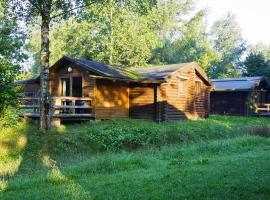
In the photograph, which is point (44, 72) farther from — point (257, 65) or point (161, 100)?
point (257, 65)

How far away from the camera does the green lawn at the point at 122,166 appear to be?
7.86 meters

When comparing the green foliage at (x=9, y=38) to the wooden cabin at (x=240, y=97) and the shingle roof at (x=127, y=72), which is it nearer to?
the shingle roof at (x=127, y=72)

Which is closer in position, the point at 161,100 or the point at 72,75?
the point at 72,75

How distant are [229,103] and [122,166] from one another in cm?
2827

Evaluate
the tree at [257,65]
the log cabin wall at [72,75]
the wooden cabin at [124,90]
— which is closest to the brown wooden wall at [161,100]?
the wooden cabin at [124,90]

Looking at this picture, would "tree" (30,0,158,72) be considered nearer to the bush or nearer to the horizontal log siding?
the horizontal log siding

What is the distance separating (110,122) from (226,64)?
Result: 51.1 metres

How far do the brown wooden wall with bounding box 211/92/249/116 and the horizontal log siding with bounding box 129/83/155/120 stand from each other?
14063 millimetres

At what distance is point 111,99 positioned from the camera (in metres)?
24.1

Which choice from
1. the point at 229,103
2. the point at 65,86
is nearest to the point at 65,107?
the point at 65,86

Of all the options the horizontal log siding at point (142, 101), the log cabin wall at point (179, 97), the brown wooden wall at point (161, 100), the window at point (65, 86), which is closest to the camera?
the brown wooden wall at point (161, 100)

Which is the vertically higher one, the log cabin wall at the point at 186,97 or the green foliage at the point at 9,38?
the green foliage at the point at 9,38

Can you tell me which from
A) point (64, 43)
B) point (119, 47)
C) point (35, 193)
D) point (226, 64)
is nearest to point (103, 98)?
point (35, 193)

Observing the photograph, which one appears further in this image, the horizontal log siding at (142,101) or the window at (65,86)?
the horizontal log siding at (142,101)
